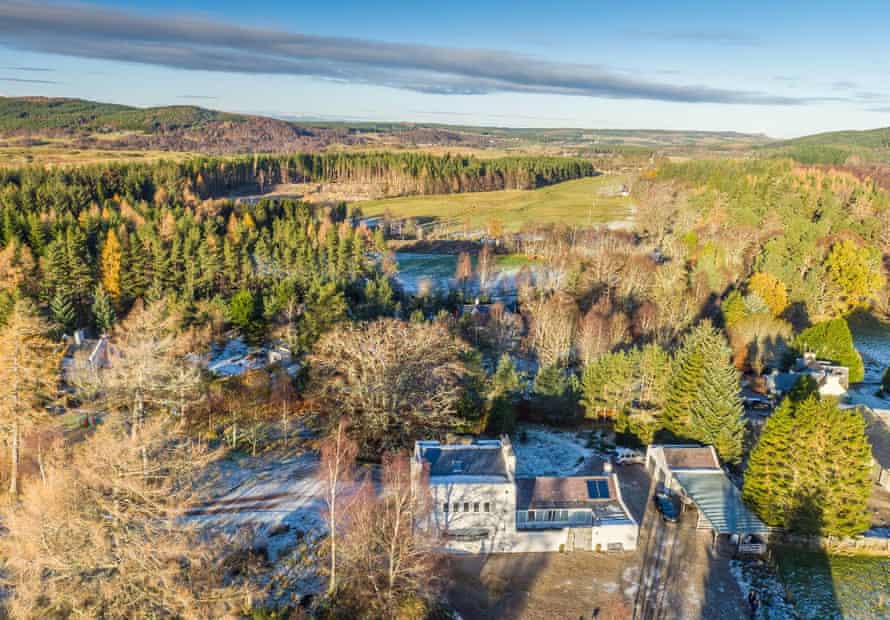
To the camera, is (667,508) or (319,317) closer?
(667,508)

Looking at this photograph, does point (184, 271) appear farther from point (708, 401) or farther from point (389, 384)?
point (708, 401)

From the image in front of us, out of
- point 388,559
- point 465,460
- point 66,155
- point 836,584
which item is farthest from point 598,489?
point 66,155

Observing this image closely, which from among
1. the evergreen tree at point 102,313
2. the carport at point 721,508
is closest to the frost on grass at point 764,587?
the carport at point 721,508

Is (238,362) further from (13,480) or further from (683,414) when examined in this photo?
(683,414)

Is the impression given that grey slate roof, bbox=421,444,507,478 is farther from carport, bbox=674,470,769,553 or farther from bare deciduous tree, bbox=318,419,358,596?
carport, bbox=674,470,769,553

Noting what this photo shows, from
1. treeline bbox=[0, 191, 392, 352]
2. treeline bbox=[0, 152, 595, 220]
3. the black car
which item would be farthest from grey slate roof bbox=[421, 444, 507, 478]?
treeline bbox=[0, 152, 595, 220]

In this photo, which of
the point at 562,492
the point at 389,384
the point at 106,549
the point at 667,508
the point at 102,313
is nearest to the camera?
the point at 106,549
